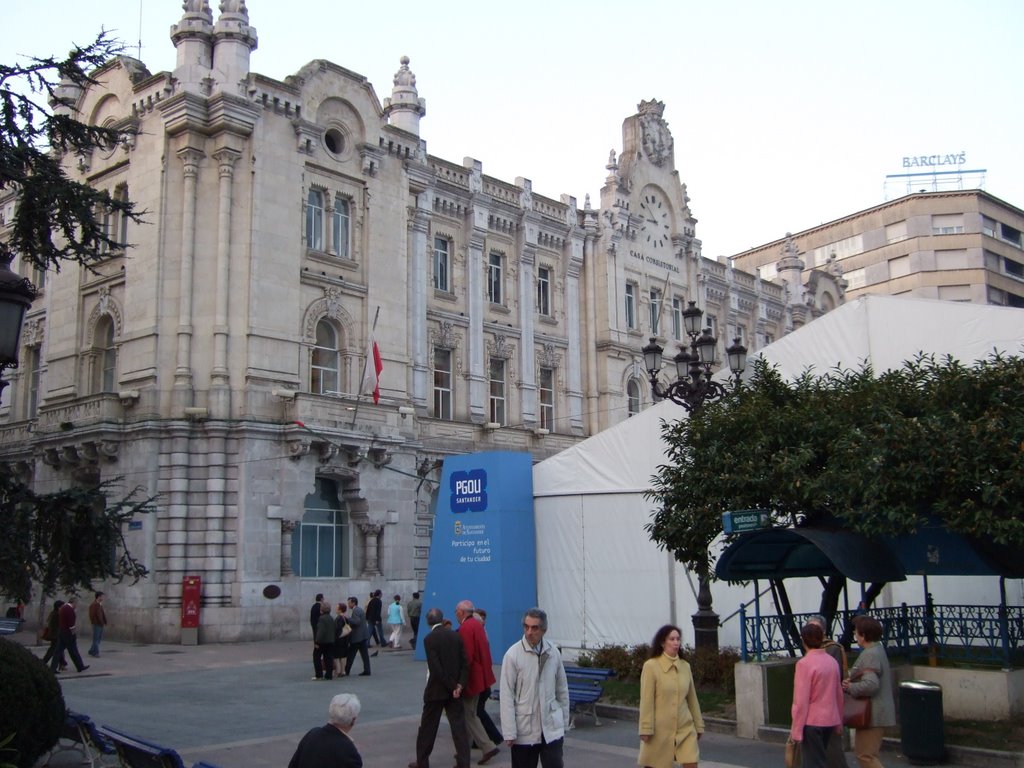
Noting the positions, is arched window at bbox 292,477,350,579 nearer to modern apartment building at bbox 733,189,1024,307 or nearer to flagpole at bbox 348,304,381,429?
flagpole at bbox 348,304,381,429

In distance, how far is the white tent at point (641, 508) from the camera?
19.4 m

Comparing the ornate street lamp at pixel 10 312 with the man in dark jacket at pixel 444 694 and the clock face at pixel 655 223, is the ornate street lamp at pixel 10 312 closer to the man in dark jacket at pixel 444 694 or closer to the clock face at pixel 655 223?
the man in dark jacket at pixel 444 694

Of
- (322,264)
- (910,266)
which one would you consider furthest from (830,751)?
(910,266)

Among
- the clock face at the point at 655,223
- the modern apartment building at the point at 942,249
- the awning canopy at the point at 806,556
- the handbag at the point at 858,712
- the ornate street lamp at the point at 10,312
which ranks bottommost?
the handbag at the point at 858,712

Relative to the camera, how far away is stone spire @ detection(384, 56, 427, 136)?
36.9m

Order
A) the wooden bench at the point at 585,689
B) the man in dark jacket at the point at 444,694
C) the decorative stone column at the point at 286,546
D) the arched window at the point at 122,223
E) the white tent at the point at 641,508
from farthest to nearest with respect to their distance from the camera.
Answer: the arched window at the point at 122,223 → the decorative stone column at the point at 286,546 → the white tent at the point at 641,508 → the wooden bench at the point at 585,689 → the man in dark jacket at the point at 444,694

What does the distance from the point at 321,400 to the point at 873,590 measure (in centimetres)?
2034

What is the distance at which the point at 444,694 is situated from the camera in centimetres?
1147

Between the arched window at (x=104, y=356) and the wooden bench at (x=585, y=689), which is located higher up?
the arched window at (x=104, y=356)

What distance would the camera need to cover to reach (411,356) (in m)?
35.6

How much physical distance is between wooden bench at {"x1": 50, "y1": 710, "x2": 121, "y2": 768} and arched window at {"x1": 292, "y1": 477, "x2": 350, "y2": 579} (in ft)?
64.6

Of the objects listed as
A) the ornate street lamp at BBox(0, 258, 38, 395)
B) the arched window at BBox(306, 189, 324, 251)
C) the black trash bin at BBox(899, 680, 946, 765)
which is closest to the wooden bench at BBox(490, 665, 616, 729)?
the black trash bin at BBox(899, 680, 946, 765)

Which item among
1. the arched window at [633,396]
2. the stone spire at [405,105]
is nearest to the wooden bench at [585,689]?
the stone spire at [405,105]

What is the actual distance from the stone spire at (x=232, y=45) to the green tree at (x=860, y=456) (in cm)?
2135
